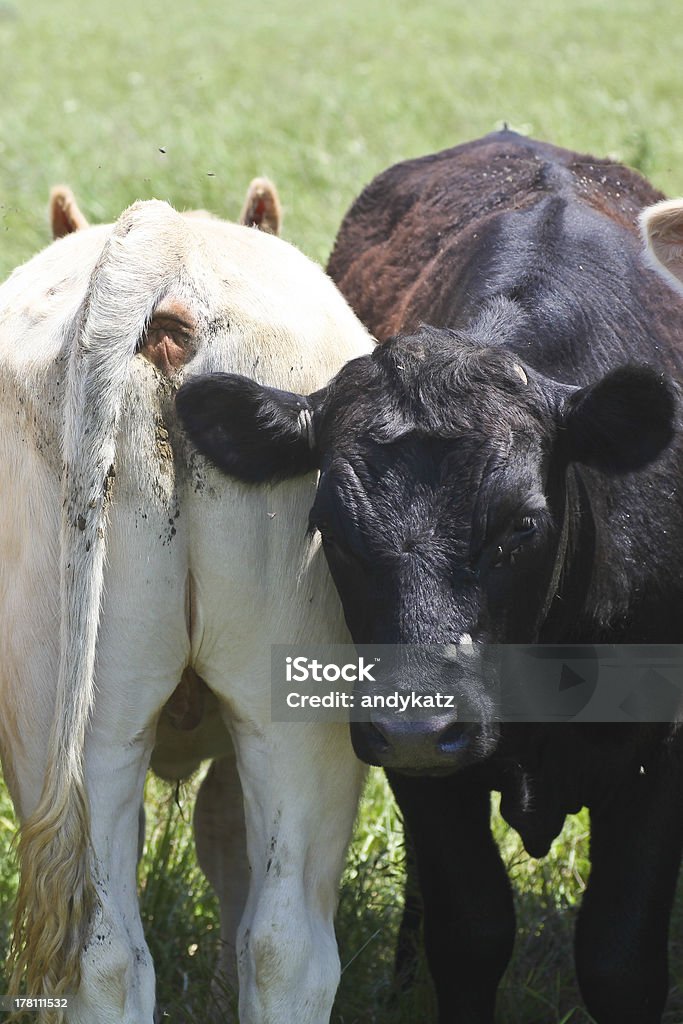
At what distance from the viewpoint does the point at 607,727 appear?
352 cm

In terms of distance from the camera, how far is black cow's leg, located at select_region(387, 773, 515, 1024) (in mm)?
3613

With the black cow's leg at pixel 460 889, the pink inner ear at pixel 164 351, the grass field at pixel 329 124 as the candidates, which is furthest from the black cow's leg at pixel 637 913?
the pink inner ear at pixel 164 351

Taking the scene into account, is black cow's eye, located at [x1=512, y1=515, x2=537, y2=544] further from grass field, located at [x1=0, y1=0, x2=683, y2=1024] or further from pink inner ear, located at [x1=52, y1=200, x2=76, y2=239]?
pink inner ear, located at [x1=52, y1=200, x2=76, y2=239]

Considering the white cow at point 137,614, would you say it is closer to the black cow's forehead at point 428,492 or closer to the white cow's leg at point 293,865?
the white cow's leg at point 293,865

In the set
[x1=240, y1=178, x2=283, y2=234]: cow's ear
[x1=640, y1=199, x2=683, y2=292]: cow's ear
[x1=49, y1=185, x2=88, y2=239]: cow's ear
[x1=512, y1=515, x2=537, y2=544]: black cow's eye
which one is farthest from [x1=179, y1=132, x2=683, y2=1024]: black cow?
[x1=49, y1=185, x2=88, y2=239]: cow's ear

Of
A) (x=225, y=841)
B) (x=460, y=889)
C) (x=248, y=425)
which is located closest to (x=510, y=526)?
(x=248, y=425)

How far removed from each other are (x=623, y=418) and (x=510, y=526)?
393 millimetres

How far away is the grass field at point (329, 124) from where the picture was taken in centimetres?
445

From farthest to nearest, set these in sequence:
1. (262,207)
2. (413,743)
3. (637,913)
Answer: (262,207) < (637,913) < (413,743)

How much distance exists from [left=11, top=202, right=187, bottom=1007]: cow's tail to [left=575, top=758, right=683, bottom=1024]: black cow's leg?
4.34 feet

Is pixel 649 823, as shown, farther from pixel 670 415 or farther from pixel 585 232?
pixel 585 232

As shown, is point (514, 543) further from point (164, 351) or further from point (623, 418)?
point (164, 351)

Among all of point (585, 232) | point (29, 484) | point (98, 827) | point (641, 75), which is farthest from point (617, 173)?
point (641, 75)

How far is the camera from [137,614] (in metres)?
3.10
